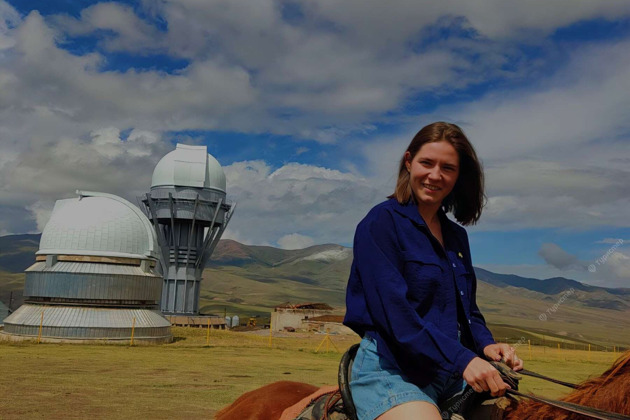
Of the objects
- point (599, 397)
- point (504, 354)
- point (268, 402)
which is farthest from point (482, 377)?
point (268, 402)

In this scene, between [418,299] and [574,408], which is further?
[418,299]

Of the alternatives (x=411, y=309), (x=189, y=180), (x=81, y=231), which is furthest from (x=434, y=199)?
(x=189, y=180)

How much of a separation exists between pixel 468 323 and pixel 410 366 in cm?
59

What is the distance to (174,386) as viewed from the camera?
15414mm

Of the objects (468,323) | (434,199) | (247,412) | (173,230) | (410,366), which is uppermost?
(173,230)

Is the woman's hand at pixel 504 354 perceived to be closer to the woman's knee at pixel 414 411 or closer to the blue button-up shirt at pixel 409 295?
the blue button-up shirt at pixel 409 295

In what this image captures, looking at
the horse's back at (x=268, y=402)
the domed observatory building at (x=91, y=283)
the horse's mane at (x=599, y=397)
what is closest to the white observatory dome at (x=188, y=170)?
the domed observatory building at (x=91, y=283)

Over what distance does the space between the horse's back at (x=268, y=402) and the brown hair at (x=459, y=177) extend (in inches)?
97.2

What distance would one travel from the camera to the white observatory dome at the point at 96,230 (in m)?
33.4

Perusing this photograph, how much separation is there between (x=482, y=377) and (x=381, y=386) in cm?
60

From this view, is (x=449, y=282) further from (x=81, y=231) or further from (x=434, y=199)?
(x=81, y=231)

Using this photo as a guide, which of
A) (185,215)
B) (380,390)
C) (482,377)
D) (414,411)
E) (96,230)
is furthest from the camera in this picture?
(185,215)

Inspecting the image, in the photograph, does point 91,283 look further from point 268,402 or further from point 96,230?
point 268,402

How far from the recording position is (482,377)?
2865 millimetres
